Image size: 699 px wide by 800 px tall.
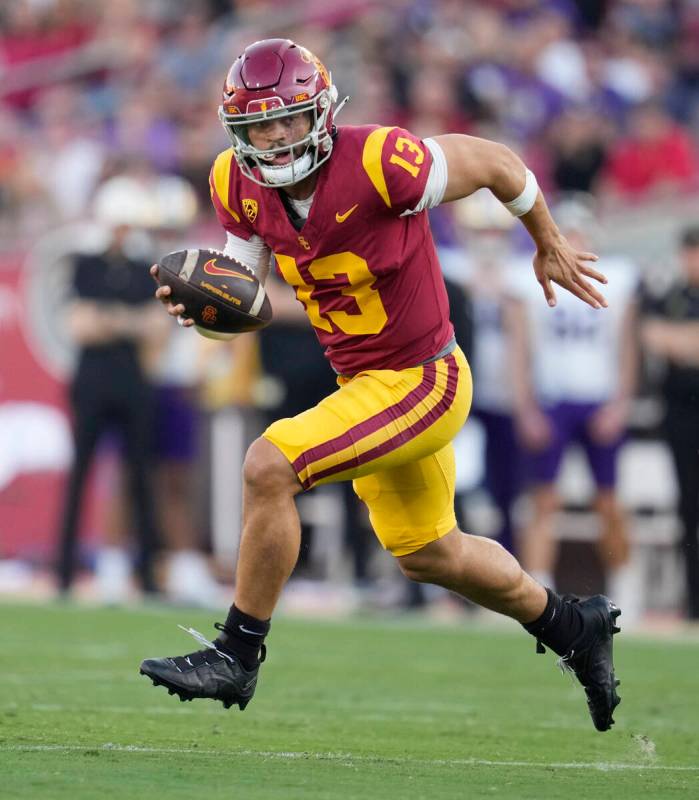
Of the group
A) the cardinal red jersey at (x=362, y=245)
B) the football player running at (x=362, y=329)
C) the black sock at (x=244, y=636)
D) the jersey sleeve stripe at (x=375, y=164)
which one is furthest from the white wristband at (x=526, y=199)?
the black sock at (x=244, y=636)

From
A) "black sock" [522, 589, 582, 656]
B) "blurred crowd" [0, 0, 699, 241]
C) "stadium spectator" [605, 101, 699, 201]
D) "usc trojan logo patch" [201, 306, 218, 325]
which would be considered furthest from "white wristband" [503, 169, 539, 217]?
"stadium spectator" [605, 101, 699, 201]

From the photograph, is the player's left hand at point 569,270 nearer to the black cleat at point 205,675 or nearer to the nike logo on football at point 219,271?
the nike logo on football at point 219,271

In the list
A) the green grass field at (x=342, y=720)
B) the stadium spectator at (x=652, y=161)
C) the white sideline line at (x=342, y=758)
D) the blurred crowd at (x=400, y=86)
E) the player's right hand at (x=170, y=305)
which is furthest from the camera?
the blurred crowd at (x=400, y=86)

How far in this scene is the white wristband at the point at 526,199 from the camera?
509 cm

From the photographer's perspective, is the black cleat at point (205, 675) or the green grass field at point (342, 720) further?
the black cleat at point (205, 675)

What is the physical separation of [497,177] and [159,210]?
5431 mm

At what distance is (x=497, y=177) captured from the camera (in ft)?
16.5

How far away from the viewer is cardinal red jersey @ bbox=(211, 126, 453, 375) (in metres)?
4.81

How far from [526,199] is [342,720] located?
6.08ft

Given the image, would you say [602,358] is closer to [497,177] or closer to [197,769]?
[497,177]

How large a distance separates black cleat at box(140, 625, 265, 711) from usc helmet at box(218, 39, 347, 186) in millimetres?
1293

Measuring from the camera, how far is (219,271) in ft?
16.2

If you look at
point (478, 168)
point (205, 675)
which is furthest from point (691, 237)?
point (205, 675)

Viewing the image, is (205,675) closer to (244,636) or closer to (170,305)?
(244,636)
